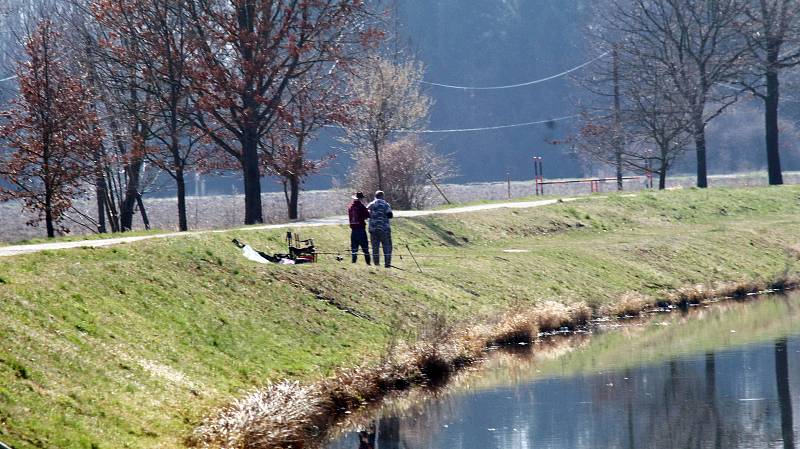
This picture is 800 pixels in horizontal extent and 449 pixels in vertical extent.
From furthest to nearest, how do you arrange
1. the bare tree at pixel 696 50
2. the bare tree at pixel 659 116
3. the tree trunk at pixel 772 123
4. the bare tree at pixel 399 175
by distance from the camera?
the tree trunk at pixel 772 123 < the bare tree at pixel 696 50 < the bare tree at pixel 659 116 < the bare tree at pixel 399 175

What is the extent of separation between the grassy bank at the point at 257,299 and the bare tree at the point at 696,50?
33.7 feet

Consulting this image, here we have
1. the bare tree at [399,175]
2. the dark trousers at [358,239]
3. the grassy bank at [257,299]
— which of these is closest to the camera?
the grassy bank at [257,299]

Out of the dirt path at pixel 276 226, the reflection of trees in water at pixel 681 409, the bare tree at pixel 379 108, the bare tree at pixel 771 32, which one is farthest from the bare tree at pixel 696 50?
the reflection of trees in water at pixel 681 409

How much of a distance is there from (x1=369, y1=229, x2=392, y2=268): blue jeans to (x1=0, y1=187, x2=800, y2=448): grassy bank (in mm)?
700

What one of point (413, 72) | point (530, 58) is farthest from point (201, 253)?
point (530, 58)

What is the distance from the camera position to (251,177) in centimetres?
4003

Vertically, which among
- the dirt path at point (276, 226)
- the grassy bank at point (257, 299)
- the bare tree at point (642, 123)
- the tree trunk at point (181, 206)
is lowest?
the grassy bank at point (257, 299)

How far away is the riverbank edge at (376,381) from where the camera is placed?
17.5 meters

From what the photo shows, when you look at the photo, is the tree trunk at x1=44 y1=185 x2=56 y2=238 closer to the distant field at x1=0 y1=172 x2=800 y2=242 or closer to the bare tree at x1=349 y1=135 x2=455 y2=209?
the distant field at x1=0 y1=172 x2=800 y2=242

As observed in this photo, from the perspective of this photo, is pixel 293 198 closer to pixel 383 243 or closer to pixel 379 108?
pixel 379 108

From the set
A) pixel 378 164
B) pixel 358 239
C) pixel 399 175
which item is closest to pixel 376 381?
pixel 358 239

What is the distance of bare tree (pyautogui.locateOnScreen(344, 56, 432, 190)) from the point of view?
48.4 meters

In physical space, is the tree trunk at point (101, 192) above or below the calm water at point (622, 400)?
above

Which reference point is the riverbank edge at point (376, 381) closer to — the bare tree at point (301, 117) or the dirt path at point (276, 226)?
the dirt path at point (276, 226)
